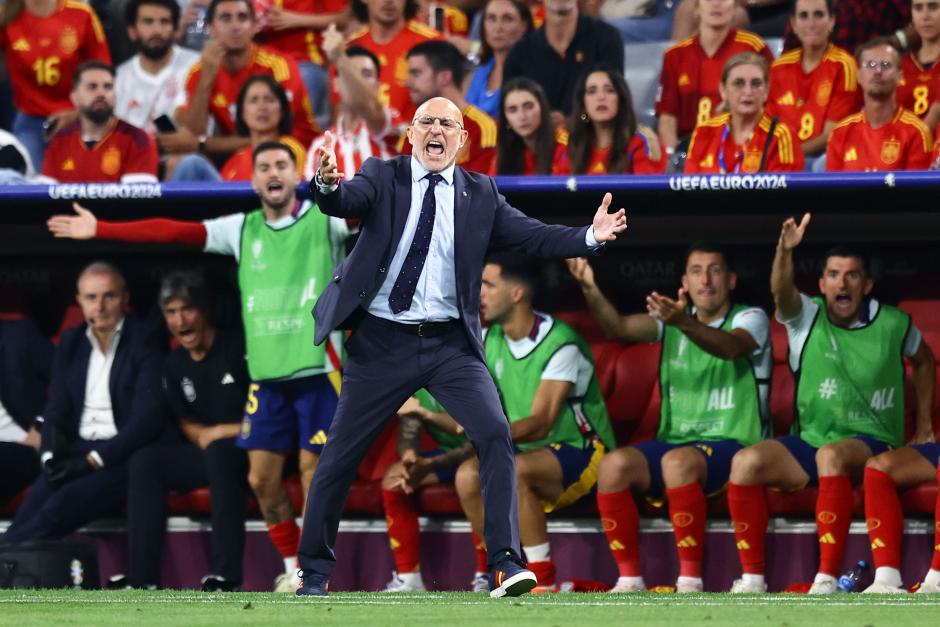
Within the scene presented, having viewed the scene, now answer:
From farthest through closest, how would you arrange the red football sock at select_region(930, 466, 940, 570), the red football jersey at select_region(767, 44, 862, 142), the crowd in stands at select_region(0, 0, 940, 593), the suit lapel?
the red football jersey at select_region(767, 44, 862, 142) → the crowd in stands at select_region(0, 0, 940, 593) → the red football sock at select_region(930, 466, 940, 570) → the suit lapel

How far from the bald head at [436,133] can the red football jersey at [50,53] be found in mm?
4585

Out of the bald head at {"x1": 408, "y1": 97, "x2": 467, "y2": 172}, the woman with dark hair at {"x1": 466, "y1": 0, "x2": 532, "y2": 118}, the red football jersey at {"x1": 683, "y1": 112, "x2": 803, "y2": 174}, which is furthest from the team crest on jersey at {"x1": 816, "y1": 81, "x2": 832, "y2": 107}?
the bald head at {"x1": 408, "y1": 97, "x2": 467, "y2": 172}

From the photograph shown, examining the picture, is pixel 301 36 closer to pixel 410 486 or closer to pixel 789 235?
pixel 410 486

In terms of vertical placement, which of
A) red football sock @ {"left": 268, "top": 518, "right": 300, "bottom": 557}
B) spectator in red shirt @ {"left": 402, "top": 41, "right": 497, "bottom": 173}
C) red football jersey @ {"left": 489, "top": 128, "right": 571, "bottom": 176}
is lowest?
red football sock @ {"left": 268, "top": 518, "right": 300, "bottom": 557}

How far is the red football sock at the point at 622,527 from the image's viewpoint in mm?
7312

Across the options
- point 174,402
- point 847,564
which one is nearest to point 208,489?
point 174,402

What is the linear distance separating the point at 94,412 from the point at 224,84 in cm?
223

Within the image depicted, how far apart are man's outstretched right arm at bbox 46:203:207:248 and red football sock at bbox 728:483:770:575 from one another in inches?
111

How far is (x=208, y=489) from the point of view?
8047 mm

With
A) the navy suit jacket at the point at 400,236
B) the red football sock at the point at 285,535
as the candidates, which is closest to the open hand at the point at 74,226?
the red football sock at the point at 285,535

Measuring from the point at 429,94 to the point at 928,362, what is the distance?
118 inches

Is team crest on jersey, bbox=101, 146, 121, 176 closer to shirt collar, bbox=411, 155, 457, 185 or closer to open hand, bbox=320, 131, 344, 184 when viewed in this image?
shirt collar, bbox=411, 155, 457, 185

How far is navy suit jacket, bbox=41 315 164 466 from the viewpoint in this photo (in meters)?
8.19

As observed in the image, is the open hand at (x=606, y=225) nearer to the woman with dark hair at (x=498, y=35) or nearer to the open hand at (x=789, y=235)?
the open hand at (x=789, y=235)
